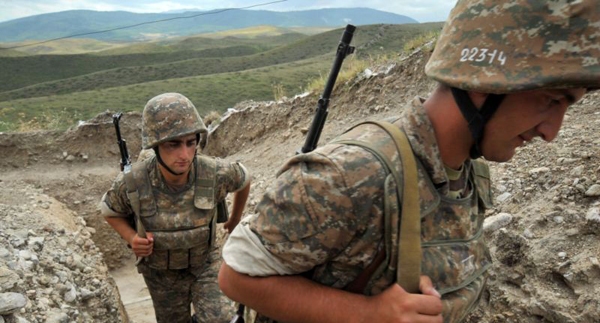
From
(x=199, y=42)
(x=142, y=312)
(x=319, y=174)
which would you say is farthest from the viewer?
(x=199, y=42)

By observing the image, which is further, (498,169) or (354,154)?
(498,169)

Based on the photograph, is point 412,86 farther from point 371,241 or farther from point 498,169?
point 371,241

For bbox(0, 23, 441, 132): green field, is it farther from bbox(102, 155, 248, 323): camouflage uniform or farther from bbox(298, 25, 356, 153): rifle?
bbox(298, 25, 356, 153): rifle

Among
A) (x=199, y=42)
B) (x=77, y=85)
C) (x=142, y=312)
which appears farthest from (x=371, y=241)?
(x=199, y=42)

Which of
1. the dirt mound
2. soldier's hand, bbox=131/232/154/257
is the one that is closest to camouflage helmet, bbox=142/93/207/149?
soldier's hand, bbox=131/232/154/257

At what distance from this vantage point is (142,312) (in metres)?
6.27

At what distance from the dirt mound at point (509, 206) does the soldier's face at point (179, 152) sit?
4.35 ft

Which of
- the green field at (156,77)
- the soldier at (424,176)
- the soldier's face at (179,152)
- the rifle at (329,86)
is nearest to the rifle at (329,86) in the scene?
the rifle at (329,86)

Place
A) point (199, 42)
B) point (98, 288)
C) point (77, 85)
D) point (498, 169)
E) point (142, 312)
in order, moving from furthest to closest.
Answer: point (199, 42) < point (77, 85) < point (142, 312) < point (98, 288) < point (498, 169)

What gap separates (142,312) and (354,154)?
5870 mm

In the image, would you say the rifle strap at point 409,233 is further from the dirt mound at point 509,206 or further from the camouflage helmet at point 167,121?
the camouflage helmet at point 167,121

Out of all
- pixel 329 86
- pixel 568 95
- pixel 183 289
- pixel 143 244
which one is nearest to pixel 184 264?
pixel 183 289

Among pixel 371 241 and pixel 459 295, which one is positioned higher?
pixel 371 241

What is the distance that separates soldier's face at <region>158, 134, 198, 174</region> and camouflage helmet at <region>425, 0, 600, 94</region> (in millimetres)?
2357
